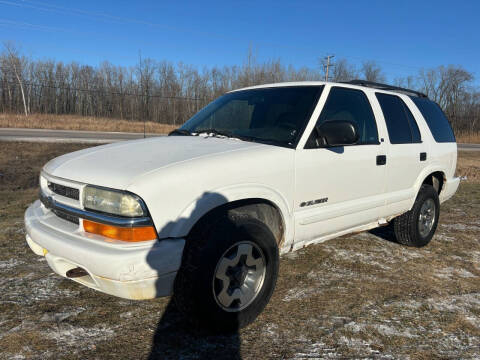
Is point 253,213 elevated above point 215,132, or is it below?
below

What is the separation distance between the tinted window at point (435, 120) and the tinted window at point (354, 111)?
1.25 metres

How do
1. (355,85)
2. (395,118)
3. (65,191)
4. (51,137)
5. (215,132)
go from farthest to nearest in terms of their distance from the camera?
(51,137), (395,118), (355,85), (215,132), (65,191)

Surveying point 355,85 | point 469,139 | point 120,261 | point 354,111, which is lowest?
point 120,261

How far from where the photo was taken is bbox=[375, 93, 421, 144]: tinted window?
388 centimetres

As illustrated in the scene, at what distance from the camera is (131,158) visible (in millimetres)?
2549

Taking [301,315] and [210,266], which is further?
[301,315]

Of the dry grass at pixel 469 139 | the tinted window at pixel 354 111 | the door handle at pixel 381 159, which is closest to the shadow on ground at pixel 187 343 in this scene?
the tinted window at pixel 354 111

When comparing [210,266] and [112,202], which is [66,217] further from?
[210,266]

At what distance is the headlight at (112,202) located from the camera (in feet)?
6.91

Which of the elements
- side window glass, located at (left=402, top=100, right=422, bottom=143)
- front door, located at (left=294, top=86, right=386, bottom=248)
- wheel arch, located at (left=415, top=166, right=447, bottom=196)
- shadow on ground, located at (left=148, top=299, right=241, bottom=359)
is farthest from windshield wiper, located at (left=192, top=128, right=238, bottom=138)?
wheel arch, located at (left=415, top=166, right=447, bottom=196)

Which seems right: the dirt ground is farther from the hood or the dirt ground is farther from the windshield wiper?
the windshield wiper

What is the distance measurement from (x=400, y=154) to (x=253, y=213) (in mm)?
2036

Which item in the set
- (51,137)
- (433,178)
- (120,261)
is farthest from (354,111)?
(51,137)

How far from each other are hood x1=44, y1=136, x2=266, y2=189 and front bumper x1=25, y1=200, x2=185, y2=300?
1.20ft
